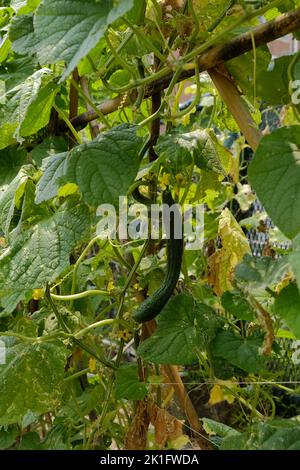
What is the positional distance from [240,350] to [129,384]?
0.73 ft

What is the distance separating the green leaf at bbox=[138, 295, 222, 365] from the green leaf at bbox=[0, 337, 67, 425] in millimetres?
151

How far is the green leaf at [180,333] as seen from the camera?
2.78ft

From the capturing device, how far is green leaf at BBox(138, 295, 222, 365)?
2.78ft

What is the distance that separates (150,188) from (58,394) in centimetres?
33

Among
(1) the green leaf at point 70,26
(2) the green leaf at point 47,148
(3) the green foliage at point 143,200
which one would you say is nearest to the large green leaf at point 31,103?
(3) the green foliage at point 143,200

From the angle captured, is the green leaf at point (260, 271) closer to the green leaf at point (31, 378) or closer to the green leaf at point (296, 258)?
the green leaf at point (296, 258)

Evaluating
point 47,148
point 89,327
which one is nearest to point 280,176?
point 89,327

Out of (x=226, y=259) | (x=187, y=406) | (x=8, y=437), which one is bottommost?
(x=8, y=437)

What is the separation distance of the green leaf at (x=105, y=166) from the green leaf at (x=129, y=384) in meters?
0.38

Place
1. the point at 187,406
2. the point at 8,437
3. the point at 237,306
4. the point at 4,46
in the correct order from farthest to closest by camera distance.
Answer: the point at 8,437 → the point at 4,46 → the point at 187,406 → the point at 237,306

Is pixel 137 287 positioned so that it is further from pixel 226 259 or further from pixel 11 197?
pixel 11 197

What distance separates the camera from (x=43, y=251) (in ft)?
2.68

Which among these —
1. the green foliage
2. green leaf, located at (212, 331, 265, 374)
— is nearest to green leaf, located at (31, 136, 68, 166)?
the green foliage

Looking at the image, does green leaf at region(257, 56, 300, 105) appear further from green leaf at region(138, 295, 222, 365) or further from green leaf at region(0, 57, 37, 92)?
green leaf at region(0, 57, 37, 92)
